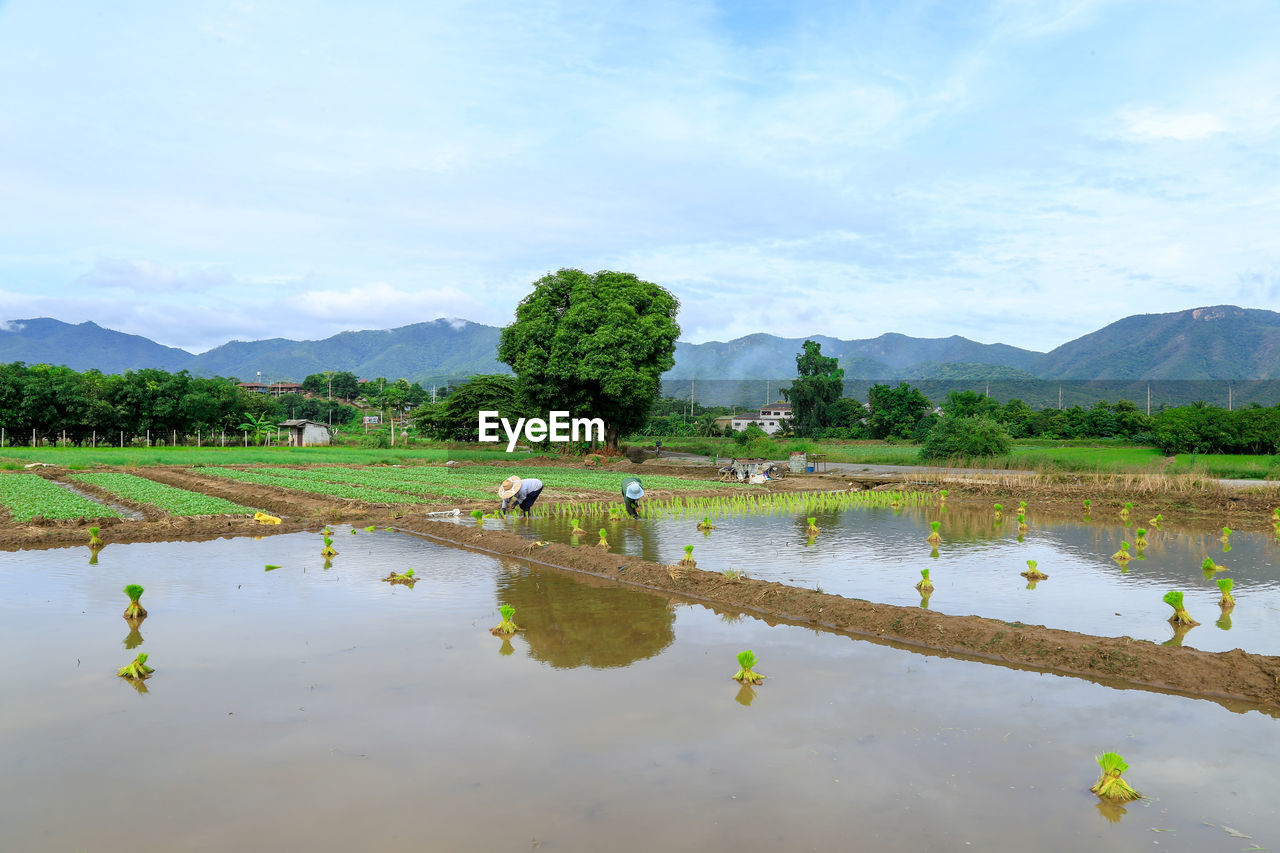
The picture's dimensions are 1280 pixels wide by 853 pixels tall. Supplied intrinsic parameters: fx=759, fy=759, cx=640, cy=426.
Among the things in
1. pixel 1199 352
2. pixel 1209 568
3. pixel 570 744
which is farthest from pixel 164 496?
pixel 1199 352

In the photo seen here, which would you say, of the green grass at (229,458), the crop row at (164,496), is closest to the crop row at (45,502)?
the crop row at (164,496)

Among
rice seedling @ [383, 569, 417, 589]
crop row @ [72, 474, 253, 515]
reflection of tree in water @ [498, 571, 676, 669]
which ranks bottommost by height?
reflection of tree in water @ [498, 571, 676, 669]

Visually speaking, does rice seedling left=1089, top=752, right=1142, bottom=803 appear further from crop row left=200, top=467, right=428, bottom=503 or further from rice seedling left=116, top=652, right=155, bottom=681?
crop row left=200, top=467, right=428, bottom=503

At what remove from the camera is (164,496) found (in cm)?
2503

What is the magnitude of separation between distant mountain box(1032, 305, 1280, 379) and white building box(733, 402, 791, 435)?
104311mm

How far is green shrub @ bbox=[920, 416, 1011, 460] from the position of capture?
38094 mm

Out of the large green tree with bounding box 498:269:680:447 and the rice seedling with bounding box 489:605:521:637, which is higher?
the large green tree with bounding box 498:269:680:447

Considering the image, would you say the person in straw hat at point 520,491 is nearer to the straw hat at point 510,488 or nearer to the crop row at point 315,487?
the straw hat at point 510,488

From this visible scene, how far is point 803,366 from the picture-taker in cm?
8719

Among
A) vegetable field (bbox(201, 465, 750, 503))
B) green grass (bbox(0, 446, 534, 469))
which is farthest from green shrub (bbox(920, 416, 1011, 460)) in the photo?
green grass (bbox(0, 446, 534, 469))

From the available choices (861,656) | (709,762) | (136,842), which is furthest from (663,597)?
(136,842)

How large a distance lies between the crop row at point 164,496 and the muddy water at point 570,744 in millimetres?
11470

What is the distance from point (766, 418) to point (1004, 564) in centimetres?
10518

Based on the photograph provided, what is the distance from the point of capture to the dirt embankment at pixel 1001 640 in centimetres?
805
